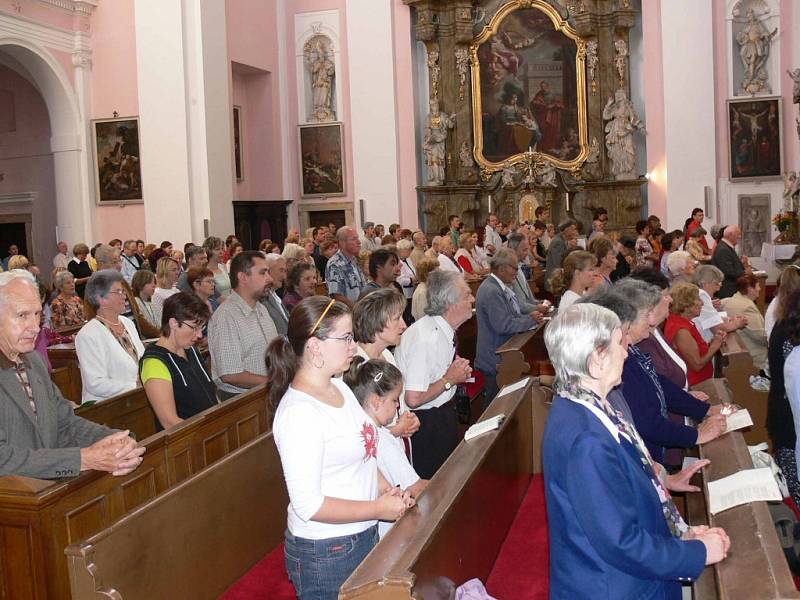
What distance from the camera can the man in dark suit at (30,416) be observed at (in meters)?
3.84

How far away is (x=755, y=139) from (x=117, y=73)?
12442 millimetres

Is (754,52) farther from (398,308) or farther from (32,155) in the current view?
(398,308)

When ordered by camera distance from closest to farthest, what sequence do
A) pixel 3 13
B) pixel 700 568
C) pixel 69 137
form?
pixel 700 568 → pixel 3 13 → pixel 69 137

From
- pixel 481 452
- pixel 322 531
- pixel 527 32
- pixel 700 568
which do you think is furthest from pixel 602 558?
pixel 527 32

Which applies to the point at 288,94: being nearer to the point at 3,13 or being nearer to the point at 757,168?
the point at 3,13

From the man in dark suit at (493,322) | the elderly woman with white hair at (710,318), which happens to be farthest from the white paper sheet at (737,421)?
the man in dark suit at (493,322)

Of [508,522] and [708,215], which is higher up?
[708,215]

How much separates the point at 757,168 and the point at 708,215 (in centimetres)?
128

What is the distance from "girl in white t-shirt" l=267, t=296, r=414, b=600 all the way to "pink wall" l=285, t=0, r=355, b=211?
17.6 m

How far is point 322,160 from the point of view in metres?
20.9

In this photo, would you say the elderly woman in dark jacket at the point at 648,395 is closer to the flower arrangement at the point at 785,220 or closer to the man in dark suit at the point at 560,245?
the man in dark suit at the point at 560,245

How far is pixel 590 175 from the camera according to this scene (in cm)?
1947

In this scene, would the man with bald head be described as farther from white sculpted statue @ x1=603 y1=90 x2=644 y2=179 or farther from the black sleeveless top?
white sculpted statue @ x1=603 y1=90 x2=644 y2=179

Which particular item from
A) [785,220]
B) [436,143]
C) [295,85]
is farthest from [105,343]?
[295,85]
